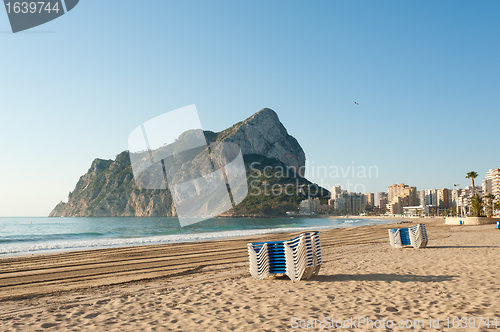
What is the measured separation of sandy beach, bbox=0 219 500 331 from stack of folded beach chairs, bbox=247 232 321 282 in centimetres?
22

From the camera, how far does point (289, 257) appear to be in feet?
23.9

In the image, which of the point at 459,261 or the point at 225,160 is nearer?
the point at 459,261

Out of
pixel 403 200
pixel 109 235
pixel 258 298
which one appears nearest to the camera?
pixel 258 298

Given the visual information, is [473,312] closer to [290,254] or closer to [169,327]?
[290,254]

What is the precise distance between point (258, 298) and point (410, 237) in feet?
32.8

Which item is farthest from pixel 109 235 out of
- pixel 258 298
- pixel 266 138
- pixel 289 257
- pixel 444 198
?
pixel 444 198

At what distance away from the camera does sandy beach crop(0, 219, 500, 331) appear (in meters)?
4.39

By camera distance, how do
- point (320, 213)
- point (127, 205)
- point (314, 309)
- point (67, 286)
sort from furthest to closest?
point (320, 213), point (127, 205), point (67, 286), point (314, 309)

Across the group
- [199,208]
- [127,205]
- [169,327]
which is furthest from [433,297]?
[127,205]

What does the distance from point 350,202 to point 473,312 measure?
648ft

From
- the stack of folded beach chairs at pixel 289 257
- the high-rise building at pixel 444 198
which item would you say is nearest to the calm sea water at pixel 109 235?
the stack of folded beach chairs at pixel 289 257

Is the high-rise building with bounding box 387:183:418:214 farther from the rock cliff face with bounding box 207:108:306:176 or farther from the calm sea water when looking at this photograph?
the calm sea water

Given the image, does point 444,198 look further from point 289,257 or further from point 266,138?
point 289,257

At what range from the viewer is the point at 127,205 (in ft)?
451
